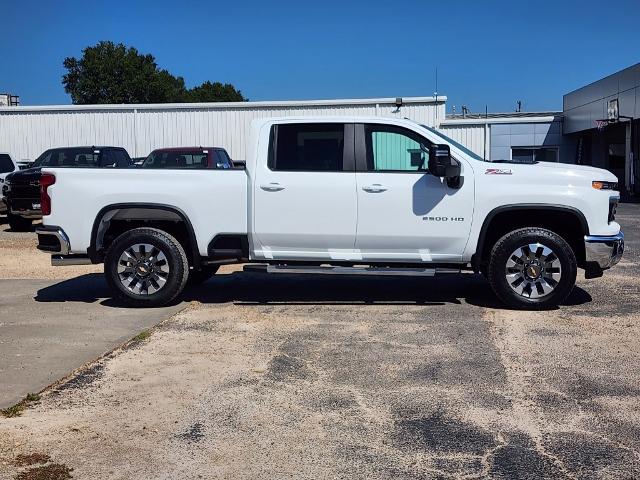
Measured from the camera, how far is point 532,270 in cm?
773

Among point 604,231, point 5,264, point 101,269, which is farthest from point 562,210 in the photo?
point 5,264

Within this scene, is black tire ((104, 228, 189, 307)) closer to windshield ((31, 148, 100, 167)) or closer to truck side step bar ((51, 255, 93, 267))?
truck side step bar ((51, 255, 93, 267))

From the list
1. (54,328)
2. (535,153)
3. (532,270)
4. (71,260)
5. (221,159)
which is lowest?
(54,328)

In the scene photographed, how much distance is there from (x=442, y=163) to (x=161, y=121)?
795 inches

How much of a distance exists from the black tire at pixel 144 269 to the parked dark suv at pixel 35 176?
9067 mm

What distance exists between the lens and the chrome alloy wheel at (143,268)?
808 cm

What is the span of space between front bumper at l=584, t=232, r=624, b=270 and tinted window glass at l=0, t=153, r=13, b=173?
15550mm

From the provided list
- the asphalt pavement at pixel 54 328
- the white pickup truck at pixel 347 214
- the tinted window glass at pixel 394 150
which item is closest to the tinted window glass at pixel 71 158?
the asphalt pavement at pixel 54 328

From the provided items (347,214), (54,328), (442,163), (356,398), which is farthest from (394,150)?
(54,328)

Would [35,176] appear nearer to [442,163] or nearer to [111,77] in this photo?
[442,163]

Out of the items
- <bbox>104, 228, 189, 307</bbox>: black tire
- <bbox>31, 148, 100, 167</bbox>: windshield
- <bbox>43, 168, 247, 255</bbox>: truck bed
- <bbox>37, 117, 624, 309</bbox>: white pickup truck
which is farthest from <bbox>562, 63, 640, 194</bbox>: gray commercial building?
<bbox>104, 228, 189, 307</bbox>: black tire

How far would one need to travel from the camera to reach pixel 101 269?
36.8 ft

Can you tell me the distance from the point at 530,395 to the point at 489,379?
1.44 feet

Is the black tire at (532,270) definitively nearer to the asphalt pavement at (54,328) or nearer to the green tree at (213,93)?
the asphalt pavement at (54,328)
